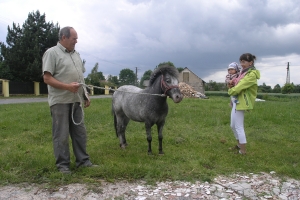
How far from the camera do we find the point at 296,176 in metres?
4.09

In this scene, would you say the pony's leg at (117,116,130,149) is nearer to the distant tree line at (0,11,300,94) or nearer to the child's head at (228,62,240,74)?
the child's head at (228,62,240,74)

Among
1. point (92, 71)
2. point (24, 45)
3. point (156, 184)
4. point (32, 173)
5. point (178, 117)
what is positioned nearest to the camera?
point (156, 184)

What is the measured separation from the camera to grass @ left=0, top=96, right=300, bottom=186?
13.2ft

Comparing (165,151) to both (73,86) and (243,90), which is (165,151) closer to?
(243,90)

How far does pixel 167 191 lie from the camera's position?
3.51 meters

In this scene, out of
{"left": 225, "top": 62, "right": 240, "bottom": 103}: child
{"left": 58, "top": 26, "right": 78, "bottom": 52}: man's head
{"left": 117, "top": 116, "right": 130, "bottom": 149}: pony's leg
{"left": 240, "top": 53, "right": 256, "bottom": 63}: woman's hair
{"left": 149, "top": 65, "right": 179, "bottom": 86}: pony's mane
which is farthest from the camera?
{"left": 117, "top": 116, "right": 130, "bottom": 149}: pony's leg

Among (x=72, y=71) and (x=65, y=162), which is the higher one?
(x=72, y=71)

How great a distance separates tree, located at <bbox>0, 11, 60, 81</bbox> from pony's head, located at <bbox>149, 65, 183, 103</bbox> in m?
26.7

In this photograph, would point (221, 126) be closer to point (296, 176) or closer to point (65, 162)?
point (296, 176)

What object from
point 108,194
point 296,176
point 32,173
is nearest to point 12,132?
point 32,173

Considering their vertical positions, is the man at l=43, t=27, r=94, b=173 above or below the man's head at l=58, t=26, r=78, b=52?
below

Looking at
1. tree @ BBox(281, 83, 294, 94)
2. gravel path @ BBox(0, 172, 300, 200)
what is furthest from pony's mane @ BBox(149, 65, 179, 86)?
tree @ BBox(281, 83, 294, 94)

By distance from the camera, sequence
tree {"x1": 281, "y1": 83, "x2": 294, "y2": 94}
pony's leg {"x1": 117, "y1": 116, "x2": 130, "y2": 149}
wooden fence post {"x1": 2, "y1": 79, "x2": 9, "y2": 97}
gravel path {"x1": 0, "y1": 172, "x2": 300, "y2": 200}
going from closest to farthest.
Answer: gravel path {"x1": 0, "y1": 172, "x2": 300, "y2": 200} → pony's leg {"x1": 117, "y1": 116, "x2": 130, "y2": 149} → wooden fence post {"x1": 2, "y1": 79, "x2": 9, "y2": 97} → tree {"x1": 281, "y1": 83, "x2": 294, "y2": 94}

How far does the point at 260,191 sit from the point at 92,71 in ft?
156
